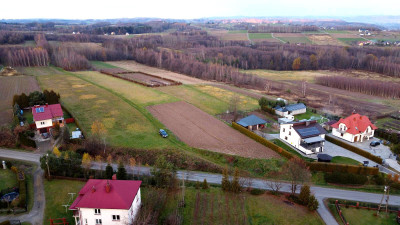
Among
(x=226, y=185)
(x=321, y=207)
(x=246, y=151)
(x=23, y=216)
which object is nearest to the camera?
(x=23, y=216)

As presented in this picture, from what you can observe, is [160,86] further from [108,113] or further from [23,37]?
[23,37]

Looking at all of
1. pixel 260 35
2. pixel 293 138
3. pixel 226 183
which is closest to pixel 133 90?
pixel 293 138

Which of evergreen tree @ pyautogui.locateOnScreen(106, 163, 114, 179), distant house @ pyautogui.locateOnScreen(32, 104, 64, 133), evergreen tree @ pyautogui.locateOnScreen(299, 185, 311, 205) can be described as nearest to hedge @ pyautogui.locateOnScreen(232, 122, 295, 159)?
evergreen tree @ pyautogui.locateOnScreen(299, 185, 311, 205)

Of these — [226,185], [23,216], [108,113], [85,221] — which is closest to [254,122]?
[226,185]

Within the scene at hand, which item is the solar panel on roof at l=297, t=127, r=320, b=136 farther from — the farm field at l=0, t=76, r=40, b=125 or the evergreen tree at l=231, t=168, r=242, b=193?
→ the farm field at l=0, t=76, r=40, b=125

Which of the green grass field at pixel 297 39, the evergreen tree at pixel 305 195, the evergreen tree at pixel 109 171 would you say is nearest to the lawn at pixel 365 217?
the evergreen tree at pixel 305 195

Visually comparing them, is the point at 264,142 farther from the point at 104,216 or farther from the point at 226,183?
the point at 104,216

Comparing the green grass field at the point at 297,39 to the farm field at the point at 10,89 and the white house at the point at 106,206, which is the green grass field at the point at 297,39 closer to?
the farm field at the point at 10,89
